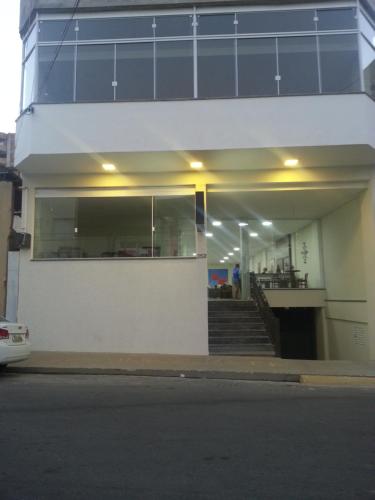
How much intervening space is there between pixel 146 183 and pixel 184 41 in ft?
13.0

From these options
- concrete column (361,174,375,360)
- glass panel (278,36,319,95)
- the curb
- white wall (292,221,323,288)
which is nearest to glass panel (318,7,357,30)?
glass panel (278,36,319,95)

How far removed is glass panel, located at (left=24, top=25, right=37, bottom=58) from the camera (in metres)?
13.9

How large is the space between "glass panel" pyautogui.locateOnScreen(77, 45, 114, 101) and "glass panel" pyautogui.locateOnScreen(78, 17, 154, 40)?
12.5 inches

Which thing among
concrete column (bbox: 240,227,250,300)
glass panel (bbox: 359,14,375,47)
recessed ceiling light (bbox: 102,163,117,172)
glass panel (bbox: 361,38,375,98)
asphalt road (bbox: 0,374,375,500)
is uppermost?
glass panel (bbox: 359,14,375,47)

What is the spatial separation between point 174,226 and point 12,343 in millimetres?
5622

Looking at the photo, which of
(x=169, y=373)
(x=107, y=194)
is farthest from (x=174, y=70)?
(x=169, y=373)

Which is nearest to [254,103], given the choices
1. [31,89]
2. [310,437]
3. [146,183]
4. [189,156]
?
[189,156]

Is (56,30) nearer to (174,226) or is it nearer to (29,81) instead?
(29,81)

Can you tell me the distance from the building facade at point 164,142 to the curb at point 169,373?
2.65 meters

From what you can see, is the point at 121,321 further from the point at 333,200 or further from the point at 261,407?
the point at 333,200

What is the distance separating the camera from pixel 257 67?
43.2 feet

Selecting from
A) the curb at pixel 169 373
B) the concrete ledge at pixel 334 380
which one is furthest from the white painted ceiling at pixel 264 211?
the curb at pixel 169 373

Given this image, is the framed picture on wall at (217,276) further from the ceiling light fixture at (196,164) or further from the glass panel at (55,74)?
the glass panel at (55,74)

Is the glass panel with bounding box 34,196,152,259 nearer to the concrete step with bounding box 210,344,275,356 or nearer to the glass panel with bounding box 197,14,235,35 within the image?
the concrete step with bounding box 210,344,275,356
